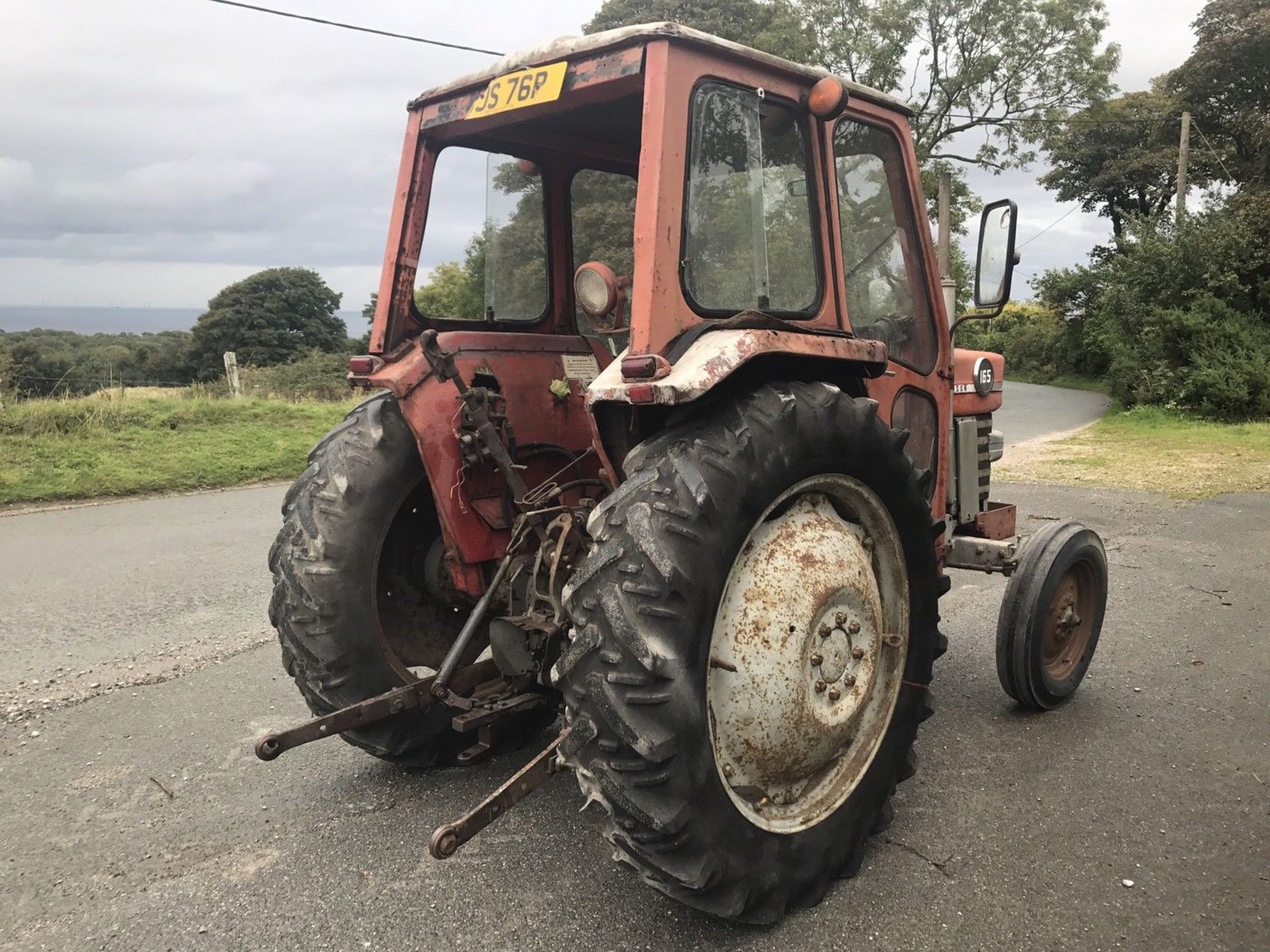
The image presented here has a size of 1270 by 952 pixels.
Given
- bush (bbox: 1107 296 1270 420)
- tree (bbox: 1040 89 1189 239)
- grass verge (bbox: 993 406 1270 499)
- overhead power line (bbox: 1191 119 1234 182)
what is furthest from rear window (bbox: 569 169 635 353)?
tree (bbox: 1040 89 1189 239)

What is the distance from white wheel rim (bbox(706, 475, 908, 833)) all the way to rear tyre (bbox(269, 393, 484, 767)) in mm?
1300

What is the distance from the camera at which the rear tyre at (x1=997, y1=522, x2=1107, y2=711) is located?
3.91 m

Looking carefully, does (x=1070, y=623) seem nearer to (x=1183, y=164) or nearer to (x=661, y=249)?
(x=661, y=249)

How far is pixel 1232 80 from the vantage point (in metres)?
24.5

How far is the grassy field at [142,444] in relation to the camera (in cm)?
1060

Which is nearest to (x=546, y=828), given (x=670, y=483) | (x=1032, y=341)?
(x=670, y=483)

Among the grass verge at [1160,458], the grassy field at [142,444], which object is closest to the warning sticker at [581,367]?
the grass verge at [1160,458]

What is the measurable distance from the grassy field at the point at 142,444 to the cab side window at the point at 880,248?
9586 millimetres

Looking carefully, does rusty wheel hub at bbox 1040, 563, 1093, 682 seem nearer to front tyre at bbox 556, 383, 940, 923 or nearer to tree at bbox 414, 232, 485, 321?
front tyre at bbox 556, 383, 940, 923

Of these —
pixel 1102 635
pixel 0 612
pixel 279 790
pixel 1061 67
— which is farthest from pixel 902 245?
pixel 1061 67

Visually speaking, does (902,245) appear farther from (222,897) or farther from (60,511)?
(60,511)

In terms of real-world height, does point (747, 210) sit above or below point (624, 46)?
below

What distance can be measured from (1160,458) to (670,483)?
12.4 meters

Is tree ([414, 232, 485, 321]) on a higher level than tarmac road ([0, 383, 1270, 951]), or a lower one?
higher
